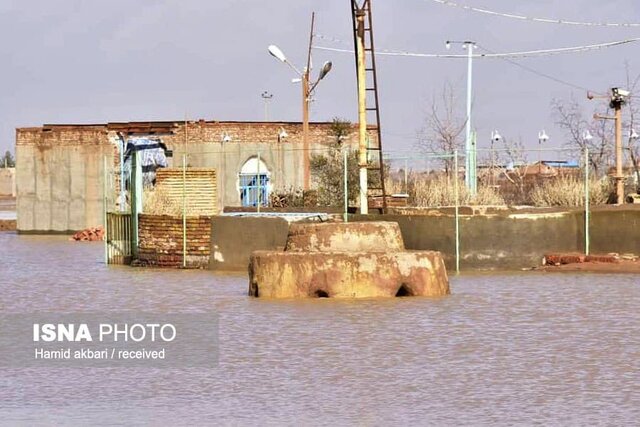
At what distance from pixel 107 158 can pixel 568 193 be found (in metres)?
25.4

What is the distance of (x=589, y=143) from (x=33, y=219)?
2212 cm

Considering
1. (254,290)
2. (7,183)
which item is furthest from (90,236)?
(7,183)

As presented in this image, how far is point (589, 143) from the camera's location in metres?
49.8

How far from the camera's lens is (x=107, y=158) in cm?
5469

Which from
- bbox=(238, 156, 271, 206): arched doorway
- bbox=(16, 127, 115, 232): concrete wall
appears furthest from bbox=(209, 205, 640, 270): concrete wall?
bbox=(16, 127, 115, 232): concrete wall

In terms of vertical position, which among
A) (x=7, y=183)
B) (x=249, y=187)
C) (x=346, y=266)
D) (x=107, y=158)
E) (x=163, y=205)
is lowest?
(x=346, y=266)

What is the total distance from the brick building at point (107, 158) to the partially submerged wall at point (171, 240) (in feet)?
78.6

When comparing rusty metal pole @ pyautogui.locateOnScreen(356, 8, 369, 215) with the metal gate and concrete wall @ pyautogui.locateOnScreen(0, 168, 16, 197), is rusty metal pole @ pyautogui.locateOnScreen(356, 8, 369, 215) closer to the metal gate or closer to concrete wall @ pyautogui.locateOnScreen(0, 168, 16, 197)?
the metal gate

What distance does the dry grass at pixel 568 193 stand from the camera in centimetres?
3341

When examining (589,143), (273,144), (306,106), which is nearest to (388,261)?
(306,106)

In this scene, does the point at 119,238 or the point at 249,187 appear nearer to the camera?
the point at 119,238

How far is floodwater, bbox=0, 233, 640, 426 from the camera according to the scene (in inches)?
452

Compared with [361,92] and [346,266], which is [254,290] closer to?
[346,266]

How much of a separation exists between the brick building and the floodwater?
31475mm
